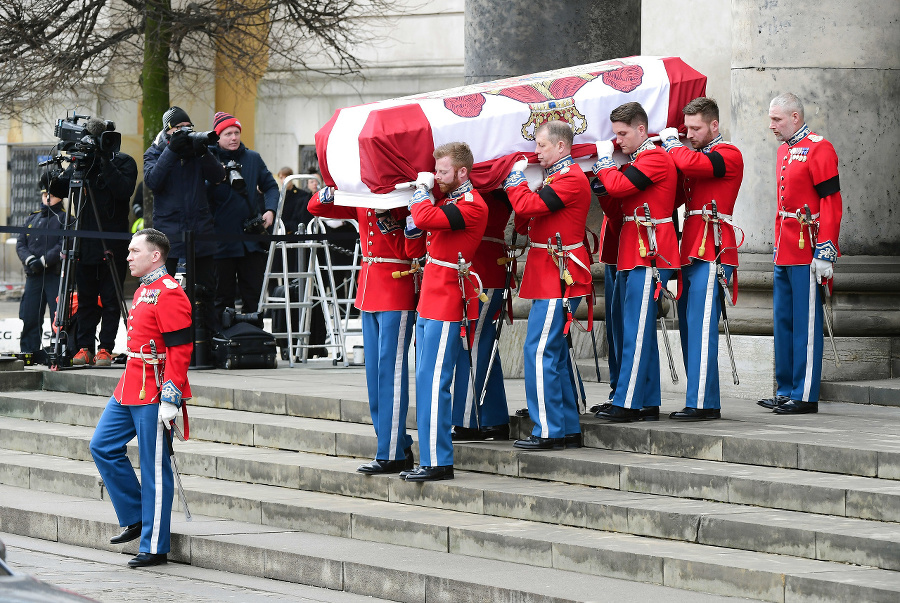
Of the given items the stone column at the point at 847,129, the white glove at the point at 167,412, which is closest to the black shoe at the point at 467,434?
the white glove at the point at 167,412

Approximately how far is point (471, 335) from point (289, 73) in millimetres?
16561

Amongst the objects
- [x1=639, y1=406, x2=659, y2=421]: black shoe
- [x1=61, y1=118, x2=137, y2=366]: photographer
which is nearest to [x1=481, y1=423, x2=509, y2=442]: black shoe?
[x1=639, y1=406, x2=659, y2=421]: black shoe

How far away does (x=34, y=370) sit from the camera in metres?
12.9

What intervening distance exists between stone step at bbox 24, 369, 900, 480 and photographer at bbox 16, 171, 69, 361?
393cm

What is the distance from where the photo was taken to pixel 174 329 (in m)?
7.99

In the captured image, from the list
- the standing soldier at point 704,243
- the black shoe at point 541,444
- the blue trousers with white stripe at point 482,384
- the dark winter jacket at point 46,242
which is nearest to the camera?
the black shoe at point 541,444

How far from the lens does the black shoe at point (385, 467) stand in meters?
8.73

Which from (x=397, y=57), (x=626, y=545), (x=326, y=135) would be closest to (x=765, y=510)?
(x=626, y=545)

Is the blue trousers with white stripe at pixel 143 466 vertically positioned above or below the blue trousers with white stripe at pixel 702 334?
below

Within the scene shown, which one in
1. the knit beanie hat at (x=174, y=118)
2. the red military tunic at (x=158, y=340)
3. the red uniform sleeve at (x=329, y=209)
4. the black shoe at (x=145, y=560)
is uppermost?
the knit beanie hat at (x=174, y=118)

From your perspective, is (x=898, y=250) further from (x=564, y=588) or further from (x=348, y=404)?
(x=564, y=588)

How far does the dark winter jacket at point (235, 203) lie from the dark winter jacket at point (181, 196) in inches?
11.0

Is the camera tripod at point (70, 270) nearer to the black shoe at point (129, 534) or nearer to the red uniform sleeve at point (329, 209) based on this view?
the red uniform sleeve at point (329, 209)

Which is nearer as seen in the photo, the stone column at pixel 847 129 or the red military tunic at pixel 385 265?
the red military tunic at pixel 385 265
